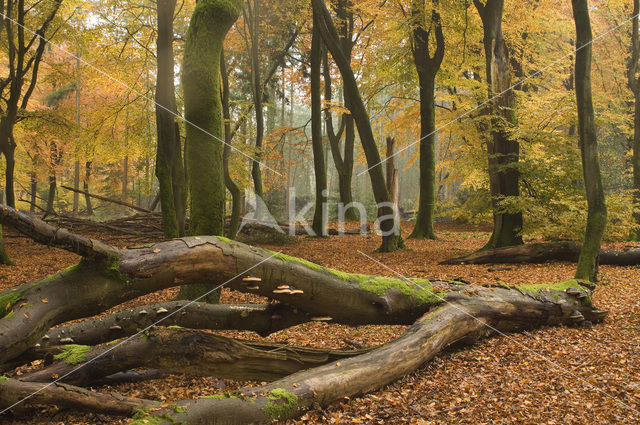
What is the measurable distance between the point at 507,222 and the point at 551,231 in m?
1.19

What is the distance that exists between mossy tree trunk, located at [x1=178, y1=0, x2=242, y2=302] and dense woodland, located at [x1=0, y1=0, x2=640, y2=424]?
0.03 m

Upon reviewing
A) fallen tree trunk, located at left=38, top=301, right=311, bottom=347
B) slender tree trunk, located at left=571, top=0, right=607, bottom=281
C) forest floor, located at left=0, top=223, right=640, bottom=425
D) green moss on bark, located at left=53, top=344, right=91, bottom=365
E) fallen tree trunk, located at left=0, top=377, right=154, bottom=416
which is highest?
slender tree trunk, located at left=571, top=0, right=607, bottom=281

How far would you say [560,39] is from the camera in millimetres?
20422

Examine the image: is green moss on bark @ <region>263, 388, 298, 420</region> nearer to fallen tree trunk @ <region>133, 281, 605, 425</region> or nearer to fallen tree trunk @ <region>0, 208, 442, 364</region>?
fallen tree trunk @ <region>133, 281, 605, 425</region>

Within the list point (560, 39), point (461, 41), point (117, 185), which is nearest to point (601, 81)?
point (560, 39)

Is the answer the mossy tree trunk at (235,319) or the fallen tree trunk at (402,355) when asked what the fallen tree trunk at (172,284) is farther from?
the fallen tree trunk at (402,355)

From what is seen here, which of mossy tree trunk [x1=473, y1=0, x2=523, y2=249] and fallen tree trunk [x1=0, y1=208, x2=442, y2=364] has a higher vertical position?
mossy tree trunk [x1=473, y1=0, x2=523, y2=249]

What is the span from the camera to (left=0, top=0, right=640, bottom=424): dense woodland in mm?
3346

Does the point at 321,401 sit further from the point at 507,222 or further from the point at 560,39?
the point at 560,39

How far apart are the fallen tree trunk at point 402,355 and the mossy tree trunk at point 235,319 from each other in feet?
0.04

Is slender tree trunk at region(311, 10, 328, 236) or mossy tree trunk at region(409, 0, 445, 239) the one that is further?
slender tree trunk at region(311, 10, 328, 236)

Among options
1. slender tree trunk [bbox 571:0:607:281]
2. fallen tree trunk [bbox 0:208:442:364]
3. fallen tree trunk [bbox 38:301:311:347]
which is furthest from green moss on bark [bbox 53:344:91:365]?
slender tree trunk [bbox 571:0:607:281]

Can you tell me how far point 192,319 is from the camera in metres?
4.42

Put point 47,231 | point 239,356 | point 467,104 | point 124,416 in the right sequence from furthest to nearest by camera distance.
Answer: point 467,104, point 239,356, point 124,416, point 47,231
